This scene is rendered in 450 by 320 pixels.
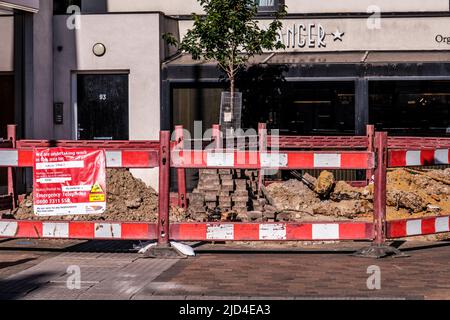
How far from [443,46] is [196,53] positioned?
20.0 ft

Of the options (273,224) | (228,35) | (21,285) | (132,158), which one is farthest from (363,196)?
(21,285)

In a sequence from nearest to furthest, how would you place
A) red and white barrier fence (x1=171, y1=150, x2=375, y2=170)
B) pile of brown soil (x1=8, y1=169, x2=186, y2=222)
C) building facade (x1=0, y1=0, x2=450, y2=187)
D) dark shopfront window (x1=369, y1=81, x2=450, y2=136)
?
red and white barrier fence (x1=171, y1=150, x2=375, y2=170) < pile of brown soil (x1=8, y1=169, x2=186, y2=222) < building facade (x1=0, y1=0, x2=450, y2=187) < dark shopfront window (x1=369, y1=81, x2=450, y2=136)

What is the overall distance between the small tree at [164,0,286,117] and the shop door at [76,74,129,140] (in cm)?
195

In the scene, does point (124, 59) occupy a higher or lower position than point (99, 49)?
lower

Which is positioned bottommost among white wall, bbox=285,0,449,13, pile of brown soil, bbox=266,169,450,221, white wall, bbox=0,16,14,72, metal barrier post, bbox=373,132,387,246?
pile of brown soil, bbox=266,169,450,221

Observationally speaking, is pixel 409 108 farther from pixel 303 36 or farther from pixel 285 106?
pixel 303 36

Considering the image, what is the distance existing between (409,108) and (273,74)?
10.7 ft

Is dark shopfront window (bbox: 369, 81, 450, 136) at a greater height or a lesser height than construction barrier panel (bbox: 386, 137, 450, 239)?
greater

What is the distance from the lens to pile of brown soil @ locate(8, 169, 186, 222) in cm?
1377

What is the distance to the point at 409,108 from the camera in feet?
66.5

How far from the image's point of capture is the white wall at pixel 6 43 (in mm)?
17938

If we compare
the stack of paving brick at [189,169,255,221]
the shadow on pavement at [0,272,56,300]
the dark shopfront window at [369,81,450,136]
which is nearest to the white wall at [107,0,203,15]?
the dark shopfront window at [369,81,450,136]

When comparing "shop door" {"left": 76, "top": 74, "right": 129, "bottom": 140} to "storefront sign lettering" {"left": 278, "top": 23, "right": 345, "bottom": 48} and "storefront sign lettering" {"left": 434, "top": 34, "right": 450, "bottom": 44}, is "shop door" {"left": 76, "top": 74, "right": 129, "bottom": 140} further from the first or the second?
"storefront sign lettering" {"left": 434, "top": 34, "right": 450, "bottom": 44}

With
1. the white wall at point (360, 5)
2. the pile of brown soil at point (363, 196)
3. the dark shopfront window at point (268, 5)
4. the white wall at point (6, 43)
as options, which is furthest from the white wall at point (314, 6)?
the pile of brown soil at point (363, 196)
